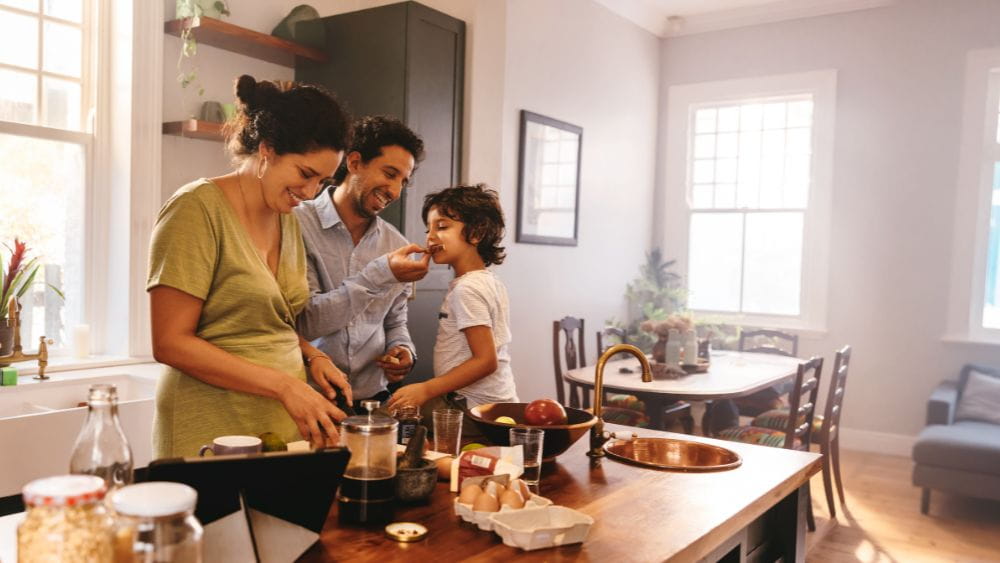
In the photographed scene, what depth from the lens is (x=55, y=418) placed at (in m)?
2.65

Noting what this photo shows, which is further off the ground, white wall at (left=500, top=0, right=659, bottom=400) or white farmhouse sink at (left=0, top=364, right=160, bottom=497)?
white wall at (left=500, top=0, right=659, bottom=400)

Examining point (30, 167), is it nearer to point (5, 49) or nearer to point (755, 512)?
A: point (5, 49)

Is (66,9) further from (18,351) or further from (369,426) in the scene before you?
(369,426)

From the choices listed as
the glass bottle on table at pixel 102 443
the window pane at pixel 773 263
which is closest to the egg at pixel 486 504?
the glass bottle on table at pixel 102 443

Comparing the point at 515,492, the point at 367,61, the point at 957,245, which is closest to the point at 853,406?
the point at 957,245

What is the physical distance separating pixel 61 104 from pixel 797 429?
3.67 metres

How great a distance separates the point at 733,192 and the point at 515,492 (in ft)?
18.6

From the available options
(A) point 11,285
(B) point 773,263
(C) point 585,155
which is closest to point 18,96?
(A) point 11,285

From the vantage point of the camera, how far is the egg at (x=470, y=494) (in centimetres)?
141

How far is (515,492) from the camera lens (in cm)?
142

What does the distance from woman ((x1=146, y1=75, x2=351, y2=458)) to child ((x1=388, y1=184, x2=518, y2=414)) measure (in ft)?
1.72

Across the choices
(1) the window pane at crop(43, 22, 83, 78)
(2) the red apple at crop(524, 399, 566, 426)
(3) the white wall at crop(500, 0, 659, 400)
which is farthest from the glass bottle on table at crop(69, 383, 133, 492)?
(3) the white wall at crop(500, 0, 659, 400)

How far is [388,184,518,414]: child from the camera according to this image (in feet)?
7.60

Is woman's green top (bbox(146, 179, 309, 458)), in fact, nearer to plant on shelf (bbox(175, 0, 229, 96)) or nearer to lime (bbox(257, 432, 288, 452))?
lime (bbox(257, 432, 288, 452))
